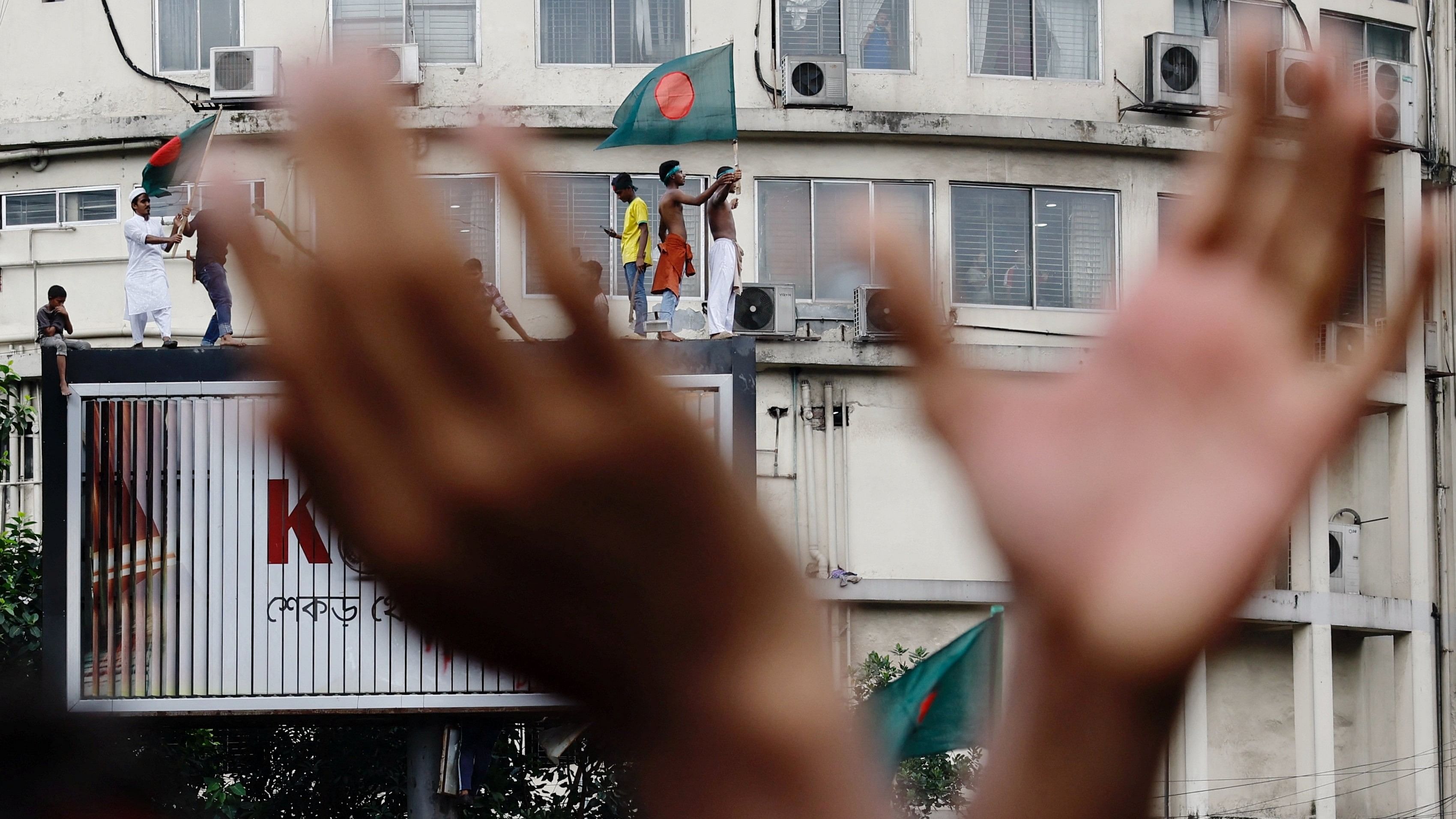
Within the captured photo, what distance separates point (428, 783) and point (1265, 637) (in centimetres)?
945

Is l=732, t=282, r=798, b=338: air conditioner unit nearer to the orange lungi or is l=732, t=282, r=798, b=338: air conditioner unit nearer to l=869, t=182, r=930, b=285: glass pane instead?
the orange lungi

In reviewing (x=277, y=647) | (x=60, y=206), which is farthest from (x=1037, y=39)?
(x=277, y=647)

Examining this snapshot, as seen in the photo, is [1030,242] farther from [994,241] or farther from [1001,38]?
[1001,38]

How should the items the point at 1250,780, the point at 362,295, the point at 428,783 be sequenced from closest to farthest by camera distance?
the point at 362,295 < the point at 428,783 < the point at 1250,780

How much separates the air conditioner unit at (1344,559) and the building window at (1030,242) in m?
4.21

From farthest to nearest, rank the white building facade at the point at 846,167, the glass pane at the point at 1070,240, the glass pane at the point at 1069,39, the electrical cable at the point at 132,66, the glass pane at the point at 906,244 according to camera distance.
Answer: the glass pane at the point at 1069,39 < the glass pane at the point at 1070,240 < the electrical cable at the point at 132,66 < the white building facade at the point at 846,167 < the glass pane at the point at 906,244

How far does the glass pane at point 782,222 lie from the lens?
53.6 ft

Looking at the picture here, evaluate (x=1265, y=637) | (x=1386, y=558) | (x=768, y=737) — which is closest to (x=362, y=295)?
(x=768, y=737)

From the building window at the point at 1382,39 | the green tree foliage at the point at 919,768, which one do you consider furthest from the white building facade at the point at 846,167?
the green tree foliage at the point at 919,768

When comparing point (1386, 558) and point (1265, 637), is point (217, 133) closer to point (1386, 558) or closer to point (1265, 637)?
point (1265, 637)

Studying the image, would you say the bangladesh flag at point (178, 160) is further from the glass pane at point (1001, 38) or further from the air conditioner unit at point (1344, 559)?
the air conditioner unit at point (1344, 559)

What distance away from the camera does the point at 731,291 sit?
12.2m

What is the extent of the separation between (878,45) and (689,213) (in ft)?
8.87

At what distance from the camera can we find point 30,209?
16.4 m
